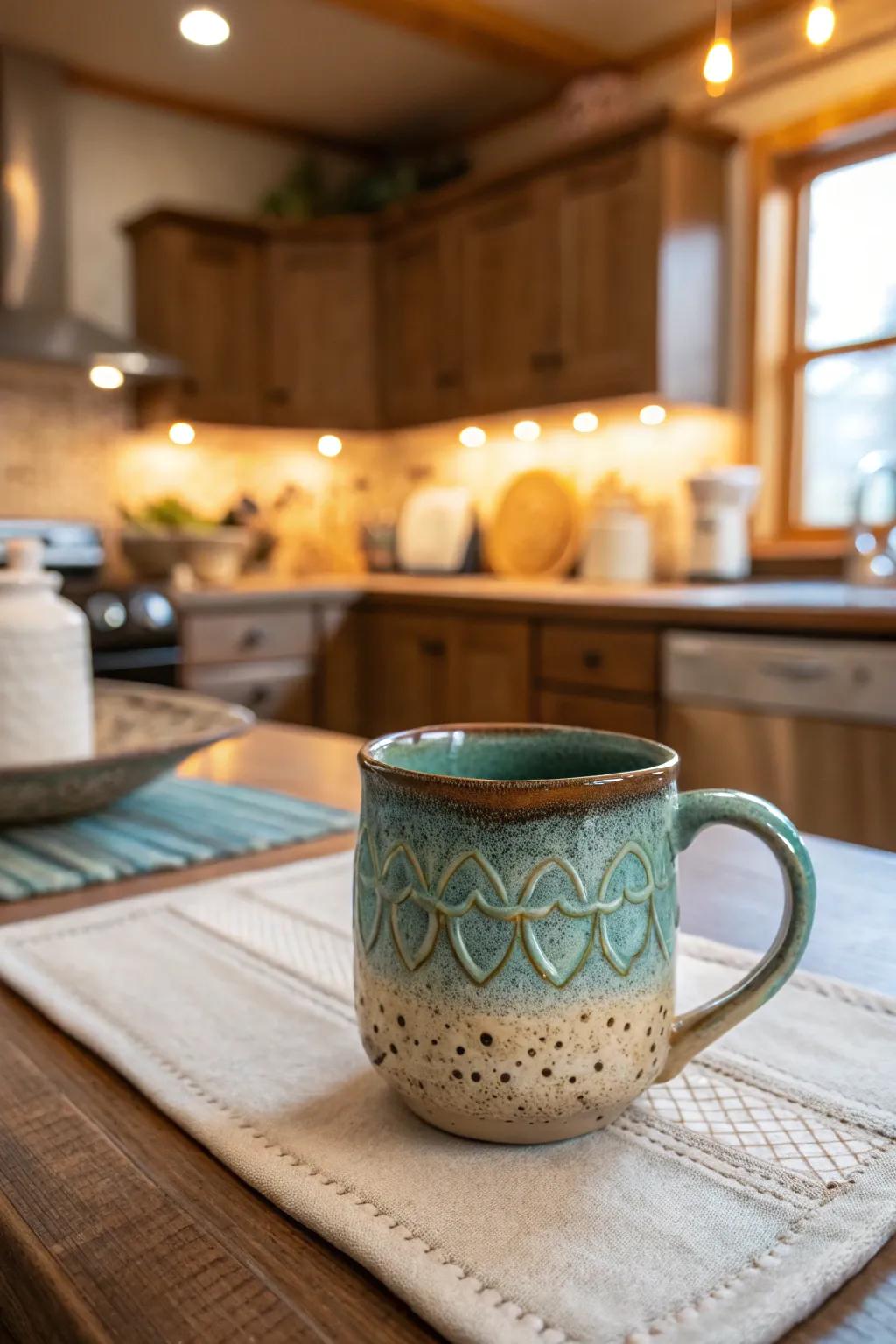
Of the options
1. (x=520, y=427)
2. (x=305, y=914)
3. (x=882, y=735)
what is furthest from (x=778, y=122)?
(x=305, y=914)

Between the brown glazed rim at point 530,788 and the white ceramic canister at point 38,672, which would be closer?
the brown glazed rim at point 530,788

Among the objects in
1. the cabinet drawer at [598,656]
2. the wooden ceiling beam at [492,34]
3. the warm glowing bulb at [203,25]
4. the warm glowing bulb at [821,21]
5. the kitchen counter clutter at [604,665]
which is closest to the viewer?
the warm glowing bulb at [821,21]

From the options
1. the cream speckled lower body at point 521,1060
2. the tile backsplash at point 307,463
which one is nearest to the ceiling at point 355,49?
the tile backsplash at point 307,463

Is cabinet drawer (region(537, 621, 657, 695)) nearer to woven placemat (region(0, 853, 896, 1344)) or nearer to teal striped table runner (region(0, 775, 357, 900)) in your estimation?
teal striped table runner (region(0, 775, 357, 900))

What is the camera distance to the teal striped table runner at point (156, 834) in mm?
725

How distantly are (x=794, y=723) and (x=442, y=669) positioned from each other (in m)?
1.19

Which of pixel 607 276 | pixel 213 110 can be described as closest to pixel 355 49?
pixel 213 110

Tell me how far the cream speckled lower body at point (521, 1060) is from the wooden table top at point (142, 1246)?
6 centimetres

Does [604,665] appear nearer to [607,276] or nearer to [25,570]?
[607,276]

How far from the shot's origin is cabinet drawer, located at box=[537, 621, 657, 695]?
255 cm

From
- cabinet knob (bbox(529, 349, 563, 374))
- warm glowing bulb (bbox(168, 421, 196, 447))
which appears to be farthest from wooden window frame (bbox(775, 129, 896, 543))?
warm glowing bulb (bbox(168, 421, 196, 447))

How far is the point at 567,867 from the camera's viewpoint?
1.21 ft

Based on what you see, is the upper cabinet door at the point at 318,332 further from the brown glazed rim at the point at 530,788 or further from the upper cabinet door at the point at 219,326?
the brown glazed rim at the point at 530,788

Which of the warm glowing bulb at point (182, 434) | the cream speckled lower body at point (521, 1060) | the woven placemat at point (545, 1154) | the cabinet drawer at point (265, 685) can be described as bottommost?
the cabinet drawer at point (265, 685)
